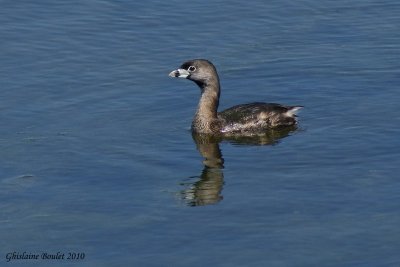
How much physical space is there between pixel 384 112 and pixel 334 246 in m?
6.45

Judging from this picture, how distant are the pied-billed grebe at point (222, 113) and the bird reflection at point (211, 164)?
0.48 ft

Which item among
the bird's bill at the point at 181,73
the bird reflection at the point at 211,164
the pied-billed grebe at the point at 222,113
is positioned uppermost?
the bird's bill at the point at 181,73

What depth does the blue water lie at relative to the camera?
58.3ft

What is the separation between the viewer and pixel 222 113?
77.6 feet

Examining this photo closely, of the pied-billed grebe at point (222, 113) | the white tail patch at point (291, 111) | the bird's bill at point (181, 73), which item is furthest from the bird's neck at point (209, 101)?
the white tail patch at point (291, 111)

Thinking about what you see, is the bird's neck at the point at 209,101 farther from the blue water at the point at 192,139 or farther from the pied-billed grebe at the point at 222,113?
the blue water at the point at 192,139

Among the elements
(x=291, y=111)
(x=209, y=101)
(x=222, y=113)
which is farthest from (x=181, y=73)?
(x=291, y=111)

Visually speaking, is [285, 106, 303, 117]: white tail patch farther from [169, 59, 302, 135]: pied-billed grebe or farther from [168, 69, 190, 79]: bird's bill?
[168, 69, 190, 79]: bird's bill

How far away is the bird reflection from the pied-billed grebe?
0.48 feet

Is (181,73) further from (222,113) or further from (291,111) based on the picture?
(291,111)

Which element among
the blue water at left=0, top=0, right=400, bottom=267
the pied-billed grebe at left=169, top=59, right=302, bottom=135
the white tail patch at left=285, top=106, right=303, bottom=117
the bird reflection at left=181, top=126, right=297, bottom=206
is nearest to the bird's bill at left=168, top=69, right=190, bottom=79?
the pied-billed grebe at left=169, top=59, right=302, bottom=135

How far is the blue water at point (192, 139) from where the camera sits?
58.3 ft

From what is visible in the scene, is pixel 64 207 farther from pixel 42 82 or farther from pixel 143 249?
pixel 42 82

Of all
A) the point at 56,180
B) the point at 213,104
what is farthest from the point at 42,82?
the point at 56,180
